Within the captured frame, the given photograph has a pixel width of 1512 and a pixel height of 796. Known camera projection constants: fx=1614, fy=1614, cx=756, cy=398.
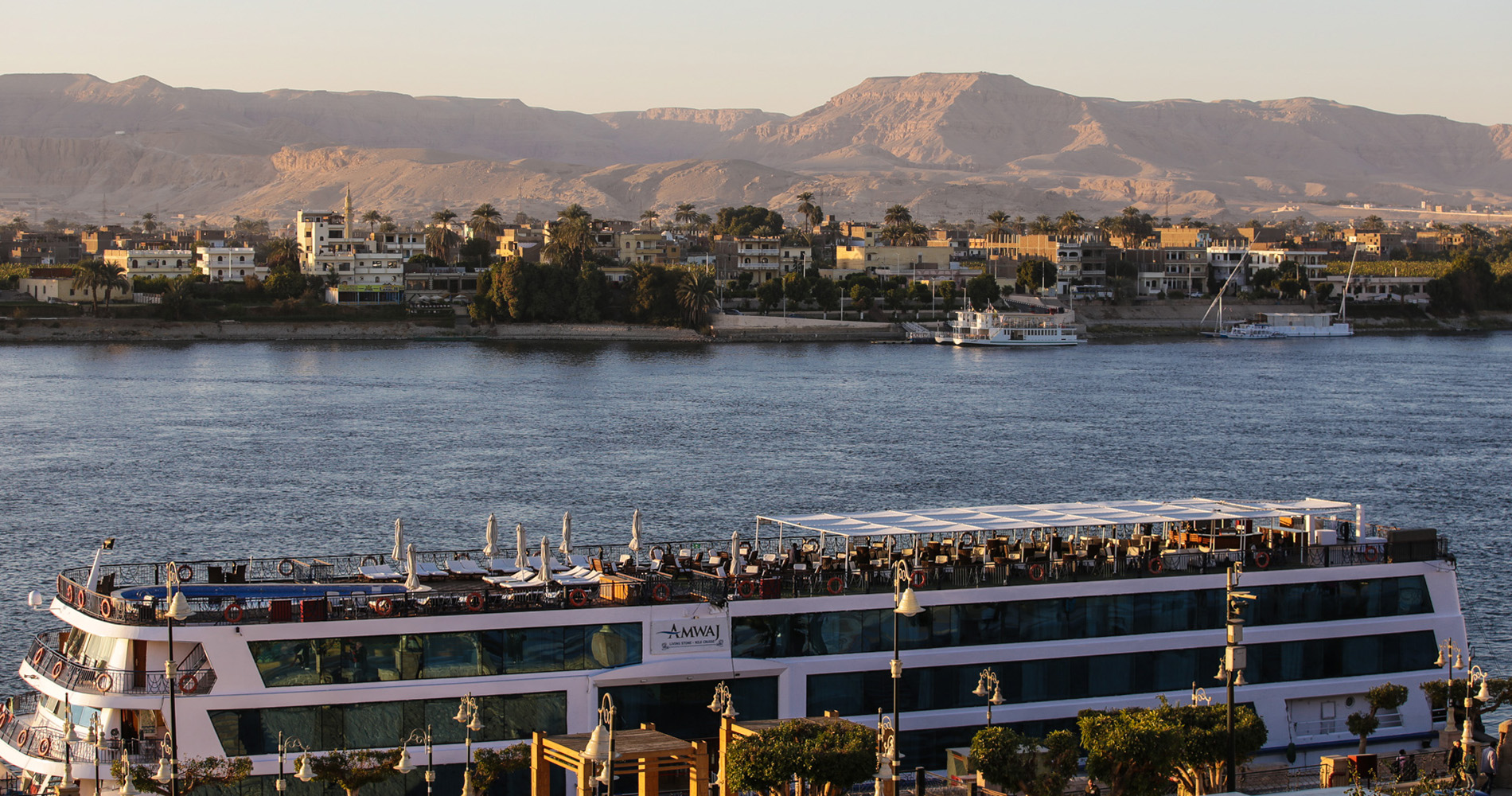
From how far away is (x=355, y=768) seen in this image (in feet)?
56.5

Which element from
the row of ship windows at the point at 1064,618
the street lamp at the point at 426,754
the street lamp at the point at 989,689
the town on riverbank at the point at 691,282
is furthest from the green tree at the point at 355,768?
the town on riverbank at the point at 691,282

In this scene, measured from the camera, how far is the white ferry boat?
122m

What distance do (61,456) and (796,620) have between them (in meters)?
43.7

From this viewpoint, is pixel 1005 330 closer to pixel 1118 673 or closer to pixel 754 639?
pixel 1118 673

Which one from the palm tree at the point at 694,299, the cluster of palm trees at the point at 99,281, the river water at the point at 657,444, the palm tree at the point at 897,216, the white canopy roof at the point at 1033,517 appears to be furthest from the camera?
the palm tree at the point at 897,216

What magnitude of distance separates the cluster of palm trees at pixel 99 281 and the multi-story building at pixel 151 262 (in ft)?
21.6

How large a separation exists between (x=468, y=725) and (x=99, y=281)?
107m

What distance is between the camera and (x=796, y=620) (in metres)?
19.5

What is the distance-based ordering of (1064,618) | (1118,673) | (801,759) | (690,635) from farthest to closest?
(1118,673) < (1064,618) < (690,635) < (801,759)

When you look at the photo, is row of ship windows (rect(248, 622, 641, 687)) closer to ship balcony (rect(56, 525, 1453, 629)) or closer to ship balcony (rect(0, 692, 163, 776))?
ship balcony (rect(56, 525, 1453, 629))

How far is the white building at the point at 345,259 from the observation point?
410 ft

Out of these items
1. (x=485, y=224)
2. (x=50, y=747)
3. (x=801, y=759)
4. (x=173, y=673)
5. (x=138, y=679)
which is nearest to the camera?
(x=173, y=673)

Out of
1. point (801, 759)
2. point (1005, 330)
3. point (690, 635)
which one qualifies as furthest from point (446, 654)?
point (1005, 330)

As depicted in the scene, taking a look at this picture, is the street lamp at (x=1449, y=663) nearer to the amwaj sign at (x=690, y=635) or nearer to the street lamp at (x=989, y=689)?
the street lamp at (x=989, y=689)
